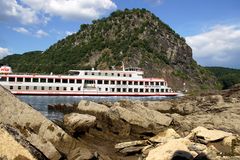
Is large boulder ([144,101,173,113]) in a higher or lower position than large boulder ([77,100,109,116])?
lower

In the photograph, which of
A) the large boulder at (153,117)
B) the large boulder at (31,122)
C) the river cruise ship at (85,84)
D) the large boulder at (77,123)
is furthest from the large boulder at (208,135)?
the river cruise ship at (85,84)

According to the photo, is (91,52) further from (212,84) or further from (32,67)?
(212,84)

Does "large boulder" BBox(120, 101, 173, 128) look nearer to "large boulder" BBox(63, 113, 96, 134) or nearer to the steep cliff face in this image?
"large boulder" BBox(63, 113, 96, 134)

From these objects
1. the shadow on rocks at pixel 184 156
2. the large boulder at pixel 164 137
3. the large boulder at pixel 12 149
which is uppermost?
the large boulder at pixel 12 149

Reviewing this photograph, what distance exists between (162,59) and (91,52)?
38.6 m

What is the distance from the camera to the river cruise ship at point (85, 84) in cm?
8981

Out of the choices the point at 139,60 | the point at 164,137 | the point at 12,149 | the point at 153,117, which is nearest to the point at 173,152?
the point at 164,137

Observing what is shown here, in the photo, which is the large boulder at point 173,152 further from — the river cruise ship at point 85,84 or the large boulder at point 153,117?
the river cruise ship at point 85,84

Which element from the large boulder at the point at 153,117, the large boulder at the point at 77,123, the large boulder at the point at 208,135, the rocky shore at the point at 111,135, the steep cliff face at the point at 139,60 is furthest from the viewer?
the steep cliff face at the point at 139,60

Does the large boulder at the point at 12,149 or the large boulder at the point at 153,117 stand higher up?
the large boulder at the point at 12,149

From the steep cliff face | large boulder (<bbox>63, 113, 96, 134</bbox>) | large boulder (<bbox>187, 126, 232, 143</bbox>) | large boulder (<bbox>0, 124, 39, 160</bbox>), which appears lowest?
large boulder (<bbox>187, 126, 232, 143</bbox>)

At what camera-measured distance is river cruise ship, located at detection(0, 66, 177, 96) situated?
295 ft

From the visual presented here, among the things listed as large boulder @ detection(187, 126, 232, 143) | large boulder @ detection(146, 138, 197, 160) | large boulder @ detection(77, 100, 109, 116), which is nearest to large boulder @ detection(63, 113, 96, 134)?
large boulder @ detection(146, 138, 197, 160)

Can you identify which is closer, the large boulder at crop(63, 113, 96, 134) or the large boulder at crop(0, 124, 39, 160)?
the large boulder at crop(0, 124, 39, 160)
